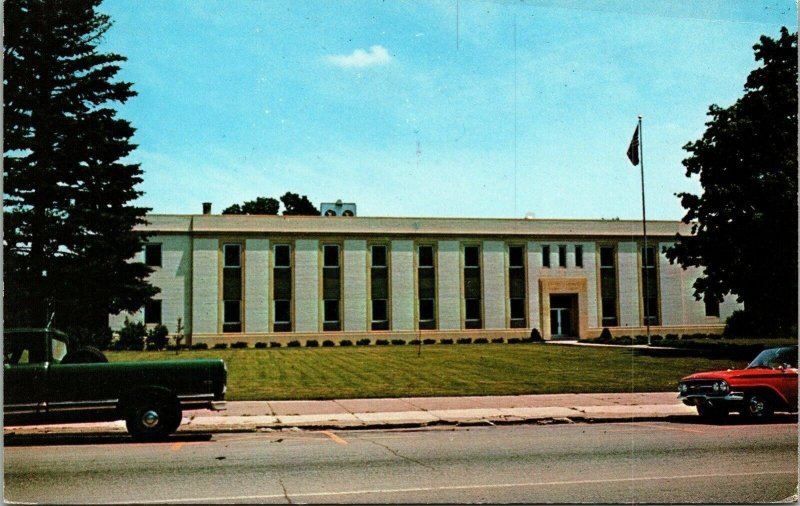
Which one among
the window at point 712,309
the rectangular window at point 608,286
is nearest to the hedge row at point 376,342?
the rectangular window at point 608,286

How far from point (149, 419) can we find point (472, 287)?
27.7 m

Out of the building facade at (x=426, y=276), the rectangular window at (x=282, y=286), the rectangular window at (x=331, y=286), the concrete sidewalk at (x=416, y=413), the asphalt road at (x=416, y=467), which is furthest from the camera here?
the rectangular window at (x=331, y=286)

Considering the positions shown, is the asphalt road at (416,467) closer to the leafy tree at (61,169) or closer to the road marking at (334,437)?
the road marking at (334,437)

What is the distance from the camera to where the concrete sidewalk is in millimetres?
14156

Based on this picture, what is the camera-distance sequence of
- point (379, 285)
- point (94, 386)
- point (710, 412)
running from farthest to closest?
point (379, 285) < point (710, 412) < point (94, 386)

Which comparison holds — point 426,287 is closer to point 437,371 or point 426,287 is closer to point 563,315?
point 563,315

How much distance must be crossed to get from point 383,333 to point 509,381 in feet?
52.3

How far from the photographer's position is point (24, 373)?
39.4ft

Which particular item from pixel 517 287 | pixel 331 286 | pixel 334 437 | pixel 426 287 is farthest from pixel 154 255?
pixel 334 437

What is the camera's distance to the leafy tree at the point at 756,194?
20.1 m

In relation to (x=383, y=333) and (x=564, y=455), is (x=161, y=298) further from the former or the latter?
(x=564, y=455)

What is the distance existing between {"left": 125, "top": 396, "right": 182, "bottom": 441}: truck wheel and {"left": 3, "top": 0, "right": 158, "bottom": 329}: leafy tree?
3.13 meters

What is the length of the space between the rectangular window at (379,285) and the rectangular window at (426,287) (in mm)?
1837

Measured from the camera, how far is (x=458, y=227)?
120 ft
